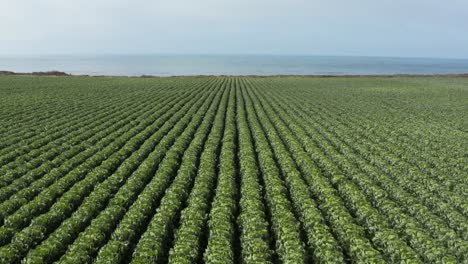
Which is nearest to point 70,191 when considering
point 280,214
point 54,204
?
point 54,204

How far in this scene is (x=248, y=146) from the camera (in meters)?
21.4

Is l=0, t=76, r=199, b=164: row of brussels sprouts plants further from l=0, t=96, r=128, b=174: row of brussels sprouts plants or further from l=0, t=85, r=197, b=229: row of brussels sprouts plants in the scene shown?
l=0, t=85, r=197, b=229: row of brussels sprouts plants

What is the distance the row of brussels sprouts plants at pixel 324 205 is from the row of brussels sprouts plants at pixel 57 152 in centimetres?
1098

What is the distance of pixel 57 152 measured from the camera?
20.1m

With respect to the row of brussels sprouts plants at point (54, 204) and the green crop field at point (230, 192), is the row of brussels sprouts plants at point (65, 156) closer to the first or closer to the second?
the green crop field at point (230, 192)

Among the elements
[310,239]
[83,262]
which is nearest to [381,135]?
[310,239]

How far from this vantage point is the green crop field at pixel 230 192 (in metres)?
10.4

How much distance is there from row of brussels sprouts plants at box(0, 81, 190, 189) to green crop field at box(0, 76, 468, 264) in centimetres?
8

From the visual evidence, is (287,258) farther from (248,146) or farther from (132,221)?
(248,146)

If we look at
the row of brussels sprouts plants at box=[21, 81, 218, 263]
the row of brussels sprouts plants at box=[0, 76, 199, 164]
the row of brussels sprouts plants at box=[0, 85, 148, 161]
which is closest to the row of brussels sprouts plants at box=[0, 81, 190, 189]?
the row of brussels sprouts plants at box=[0, 76, 199, 164]

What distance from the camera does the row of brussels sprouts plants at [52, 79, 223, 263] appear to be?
402 inches

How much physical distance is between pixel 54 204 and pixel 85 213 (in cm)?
151

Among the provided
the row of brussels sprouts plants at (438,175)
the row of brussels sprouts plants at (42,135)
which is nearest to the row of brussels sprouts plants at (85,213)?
the row of brussels sprouts plants at (42,135)

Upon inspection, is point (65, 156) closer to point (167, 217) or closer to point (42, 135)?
point (42, 135)
